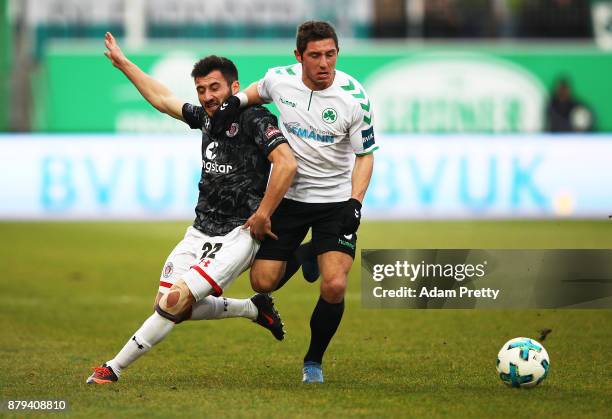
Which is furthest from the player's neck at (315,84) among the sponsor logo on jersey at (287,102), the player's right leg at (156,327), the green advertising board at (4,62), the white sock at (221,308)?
the green advertising board at (4,62)

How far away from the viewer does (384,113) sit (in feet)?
76.6

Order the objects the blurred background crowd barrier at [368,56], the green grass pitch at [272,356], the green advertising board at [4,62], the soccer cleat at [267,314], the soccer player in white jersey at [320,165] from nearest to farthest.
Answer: the green grass pitch at [272,356]
the soccer player in white jersey at [320,165]
the soccer cleat at [267,314]
the green advertising board at [4,62]
the blurred background crowd barrier at [368,56]

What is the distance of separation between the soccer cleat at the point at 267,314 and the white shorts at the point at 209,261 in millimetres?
823

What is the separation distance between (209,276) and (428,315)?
4281mm

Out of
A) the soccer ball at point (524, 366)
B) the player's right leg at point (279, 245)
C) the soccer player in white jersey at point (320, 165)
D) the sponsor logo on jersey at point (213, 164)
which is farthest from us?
the player's right leg at point (279, 245)

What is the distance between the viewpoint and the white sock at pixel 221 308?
306 inches

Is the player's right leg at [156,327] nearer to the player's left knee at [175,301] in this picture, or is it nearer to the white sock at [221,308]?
the player's left knee at [175,301]

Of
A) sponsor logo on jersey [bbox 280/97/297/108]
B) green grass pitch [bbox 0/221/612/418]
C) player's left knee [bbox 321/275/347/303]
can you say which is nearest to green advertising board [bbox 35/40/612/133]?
green grass pitch [bbox 0/221/612/418]

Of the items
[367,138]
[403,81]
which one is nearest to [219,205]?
[367,138]

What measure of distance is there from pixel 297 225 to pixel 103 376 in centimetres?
149

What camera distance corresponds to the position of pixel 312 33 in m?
7.18

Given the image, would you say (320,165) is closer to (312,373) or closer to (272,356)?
(312,373)

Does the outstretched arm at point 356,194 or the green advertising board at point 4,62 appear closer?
the outstretched arm at point 356,194

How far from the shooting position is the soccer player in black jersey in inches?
279
